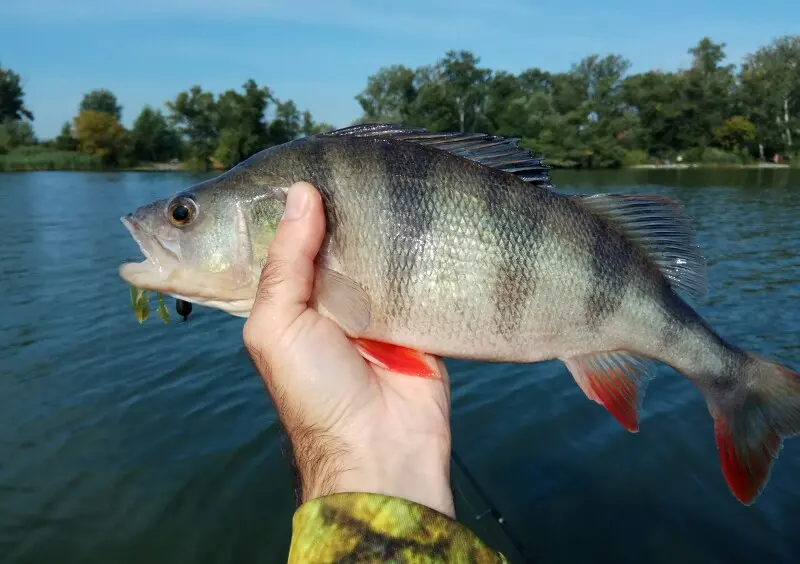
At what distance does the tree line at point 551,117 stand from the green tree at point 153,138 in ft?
0.46

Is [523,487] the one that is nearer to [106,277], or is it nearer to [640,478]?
[640,478]

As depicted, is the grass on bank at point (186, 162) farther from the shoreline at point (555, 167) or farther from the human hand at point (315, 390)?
the human hand at point (315, 390)

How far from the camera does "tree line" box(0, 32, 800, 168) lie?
69938 millimetres

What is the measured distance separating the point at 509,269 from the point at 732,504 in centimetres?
458

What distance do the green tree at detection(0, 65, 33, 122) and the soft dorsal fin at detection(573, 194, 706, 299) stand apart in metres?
116

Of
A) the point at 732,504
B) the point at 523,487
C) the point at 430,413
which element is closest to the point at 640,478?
the point at 732,504

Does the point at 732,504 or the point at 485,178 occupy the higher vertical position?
the point at 485,178

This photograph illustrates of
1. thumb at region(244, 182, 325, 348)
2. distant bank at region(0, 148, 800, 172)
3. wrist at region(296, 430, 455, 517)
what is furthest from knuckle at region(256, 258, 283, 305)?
distant bank at region(0, 148, 800, 172)

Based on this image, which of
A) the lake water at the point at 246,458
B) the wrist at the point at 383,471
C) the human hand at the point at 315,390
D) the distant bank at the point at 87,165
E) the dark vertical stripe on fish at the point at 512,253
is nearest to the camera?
the wrist at the point at 383,471

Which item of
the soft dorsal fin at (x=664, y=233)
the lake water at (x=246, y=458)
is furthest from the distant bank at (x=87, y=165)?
the soft dorsal fin at (x=664, y=233)

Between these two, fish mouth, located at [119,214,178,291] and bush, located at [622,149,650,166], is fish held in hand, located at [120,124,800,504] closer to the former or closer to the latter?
fish mouth, located at [119,214,178,291]

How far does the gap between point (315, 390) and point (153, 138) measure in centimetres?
9123

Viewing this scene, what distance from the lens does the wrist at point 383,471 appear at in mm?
2291

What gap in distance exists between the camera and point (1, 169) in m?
63.5
